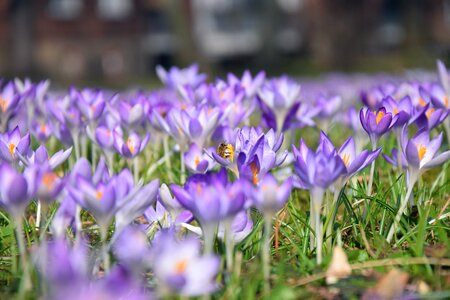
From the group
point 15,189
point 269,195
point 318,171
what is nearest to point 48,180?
point 15,189

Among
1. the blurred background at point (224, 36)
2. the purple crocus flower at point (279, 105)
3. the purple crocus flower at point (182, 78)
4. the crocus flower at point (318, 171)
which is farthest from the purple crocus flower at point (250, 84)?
the blurred background at point (224, 36)

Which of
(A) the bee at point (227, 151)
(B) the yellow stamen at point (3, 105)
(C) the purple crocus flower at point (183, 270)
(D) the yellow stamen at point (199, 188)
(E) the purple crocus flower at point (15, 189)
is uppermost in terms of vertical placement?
(B) the yellow stamen at point (3, 105)

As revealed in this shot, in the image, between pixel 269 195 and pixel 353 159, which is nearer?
pixel 269 195

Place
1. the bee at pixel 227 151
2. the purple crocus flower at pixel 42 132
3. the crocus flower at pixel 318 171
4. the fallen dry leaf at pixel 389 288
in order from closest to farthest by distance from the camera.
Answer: the fallen dry leaf at pixel 389 288 < the crocus flower at pixel 318 171 < the bee at pixel 227 151 < the purple crocus flower at pixel 42 132

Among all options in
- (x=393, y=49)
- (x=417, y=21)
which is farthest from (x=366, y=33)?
(x=393, y=49)

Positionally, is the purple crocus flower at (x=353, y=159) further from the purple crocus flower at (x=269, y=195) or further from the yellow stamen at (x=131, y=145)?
the yellow stamen at (x=131, y=145)

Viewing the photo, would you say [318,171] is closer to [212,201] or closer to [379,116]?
[212,201]
